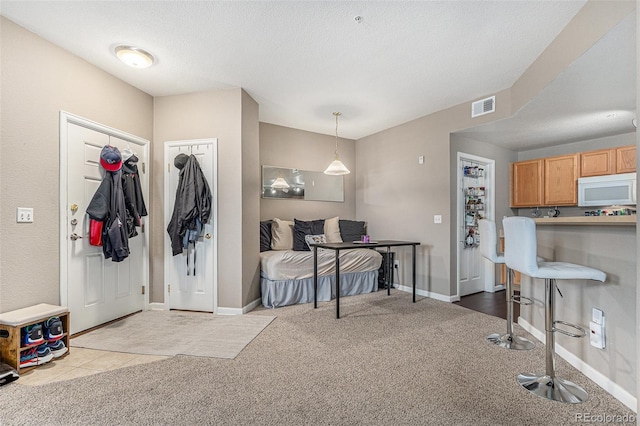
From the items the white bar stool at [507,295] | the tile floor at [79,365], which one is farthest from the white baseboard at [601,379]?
the tile floor at [79,365]

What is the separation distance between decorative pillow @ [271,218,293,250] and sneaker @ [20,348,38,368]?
2649 millimetres

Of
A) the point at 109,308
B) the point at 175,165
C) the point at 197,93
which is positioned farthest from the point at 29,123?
the point at 109,308

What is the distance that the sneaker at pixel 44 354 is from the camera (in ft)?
7.22

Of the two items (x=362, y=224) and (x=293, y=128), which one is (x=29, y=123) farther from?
(x=362, y=224)

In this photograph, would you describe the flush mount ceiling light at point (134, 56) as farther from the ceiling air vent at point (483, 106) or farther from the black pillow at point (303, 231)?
the ceiling air vent at point (483, 106)

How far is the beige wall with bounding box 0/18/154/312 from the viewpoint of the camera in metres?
2.25

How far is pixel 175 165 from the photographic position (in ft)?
11.5

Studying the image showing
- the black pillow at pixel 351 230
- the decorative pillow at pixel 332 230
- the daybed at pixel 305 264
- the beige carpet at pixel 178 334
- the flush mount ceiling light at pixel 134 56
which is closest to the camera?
the beige carpet at pixel 178 334

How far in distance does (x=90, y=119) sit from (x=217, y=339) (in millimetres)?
2382

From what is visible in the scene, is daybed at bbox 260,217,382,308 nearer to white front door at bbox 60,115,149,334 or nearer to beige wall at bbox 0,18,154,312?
white front door at bbox 60,115,149,334

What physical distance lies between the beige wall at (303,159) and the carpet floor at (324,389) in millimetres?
2381

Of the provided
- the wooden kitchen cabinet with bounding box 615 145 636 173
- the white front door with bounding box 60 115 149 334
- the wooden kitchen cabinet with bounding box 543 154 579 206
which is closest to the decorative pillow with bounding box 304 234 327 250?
the white front door with bounding box 60 115 149 334

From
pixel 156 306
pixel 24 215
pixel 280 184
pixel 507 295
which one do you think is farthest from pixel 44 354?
pixel 507 295

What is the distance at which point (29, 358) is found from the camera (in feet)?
7.06
